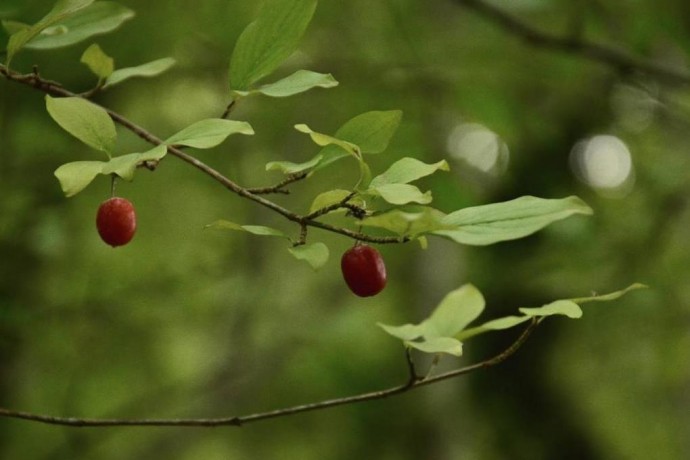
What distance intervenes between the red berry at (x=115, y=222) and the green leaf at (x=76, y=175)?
12 cm

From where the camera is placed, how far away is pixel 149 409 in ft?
8.11

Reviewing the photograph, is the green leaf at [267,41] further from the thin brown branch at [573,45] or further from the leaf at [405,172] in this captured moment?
the thin brown branch at [573,45]

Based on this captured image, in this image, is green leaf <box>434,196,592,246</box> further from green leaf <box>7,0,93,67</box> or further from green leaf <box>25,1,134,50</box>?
green leaf <box>25,1,134,50</box>

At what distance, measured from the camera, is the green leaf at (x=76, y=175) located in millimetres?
471

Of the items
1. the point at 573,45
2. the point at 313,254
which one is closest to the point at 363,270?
the point at 313,254

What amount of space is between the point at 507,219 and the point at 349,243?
7.48 ft

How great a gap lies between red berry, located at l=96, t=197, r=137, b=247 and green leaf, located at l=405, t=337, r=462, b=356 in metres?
0.24

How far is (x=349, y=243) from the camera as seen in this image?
9.19ft

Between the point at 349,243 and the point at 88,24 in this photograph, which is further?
the point at 349,243

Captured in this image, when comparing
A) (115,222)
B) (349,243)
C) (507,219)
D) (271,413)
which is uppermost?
(507,219)

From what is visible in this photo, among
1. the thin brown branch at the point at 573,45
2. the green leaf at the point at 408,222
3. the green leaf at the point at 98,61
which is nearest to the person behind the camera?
the green leaf at the point at 408,222

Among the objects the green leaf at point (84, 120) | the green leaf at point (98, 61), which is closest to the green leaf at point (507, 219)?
the green leaf at point (84, 120)

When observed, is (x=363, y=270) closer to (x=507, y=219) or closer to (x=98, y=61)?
(x=507, y=219)

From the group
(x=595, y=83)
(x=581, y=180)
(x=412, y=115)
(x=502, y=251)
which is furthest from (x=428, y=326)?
(x=502, y=251)
